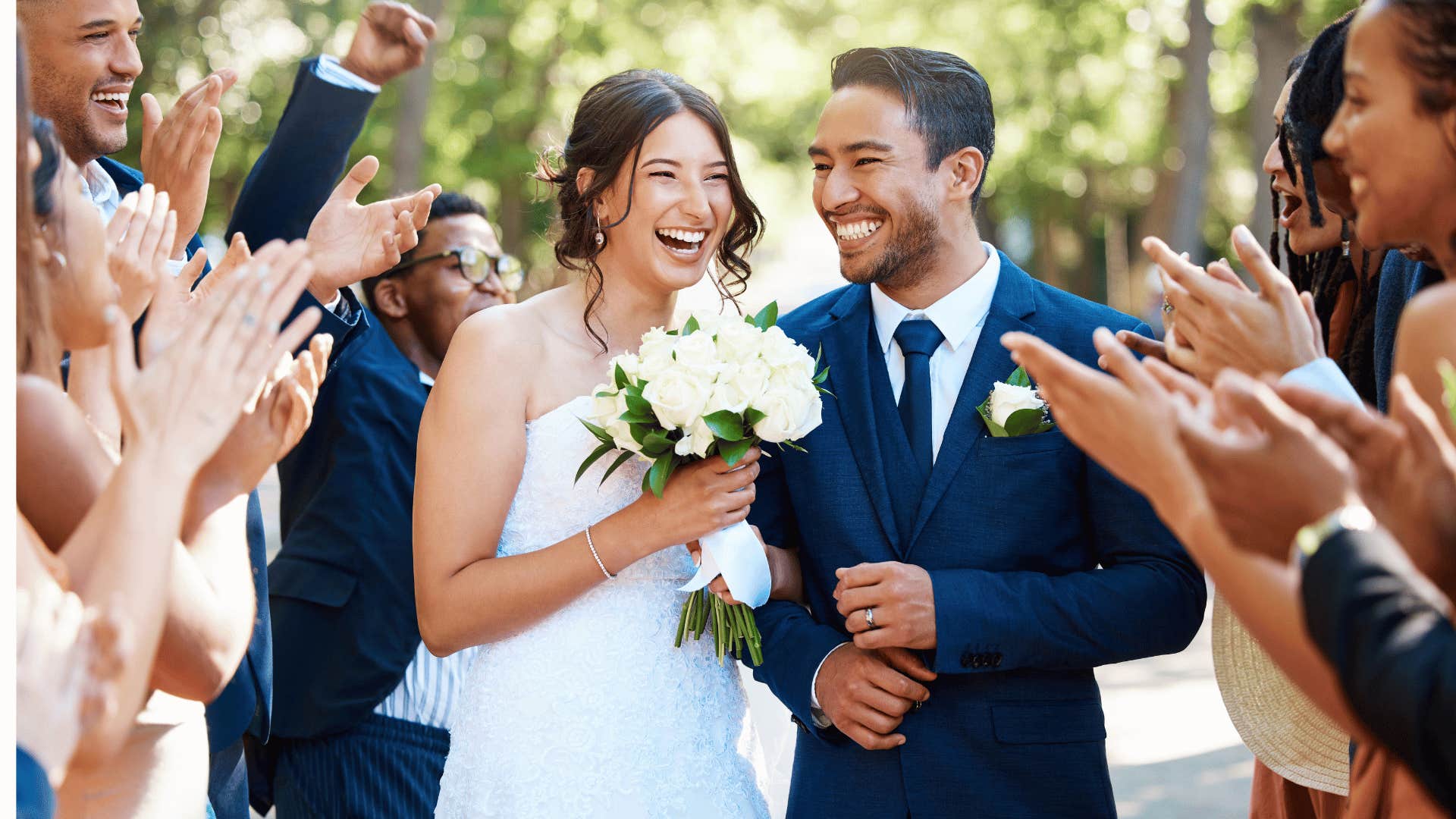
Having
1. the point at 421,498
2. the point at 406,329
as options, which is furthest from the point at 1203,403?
the point at 406,329

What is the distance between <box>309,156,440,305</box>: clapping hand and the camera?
12.6ft

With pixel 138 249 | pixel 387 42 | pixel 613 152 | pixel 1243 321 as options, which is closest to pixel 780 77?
pixel 387 42

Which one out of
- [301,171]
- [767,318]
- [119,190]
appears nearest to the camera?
[767,318]

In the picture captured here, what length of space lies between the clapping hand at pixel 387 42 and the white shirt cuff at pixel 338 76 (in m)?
0.04

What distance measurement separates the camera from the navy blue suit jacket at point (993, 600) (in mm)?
3230

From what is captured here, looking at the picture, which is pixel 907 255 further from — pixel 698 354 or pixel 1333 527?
pixel 1333 527

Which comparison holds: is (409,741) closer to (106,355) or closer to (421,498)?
(421,498)

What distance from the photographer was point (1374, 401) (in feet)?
10.6

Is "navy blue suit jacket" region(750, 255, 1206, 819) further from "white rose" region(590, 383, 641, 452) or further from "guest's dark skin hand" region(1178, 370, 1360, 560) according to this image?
"guest's dark skin hand" region(1178, 370, 1360, 560)

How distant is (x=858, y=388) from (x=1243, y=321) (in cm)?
123

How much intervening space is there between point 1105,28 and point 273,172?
63.0 ft

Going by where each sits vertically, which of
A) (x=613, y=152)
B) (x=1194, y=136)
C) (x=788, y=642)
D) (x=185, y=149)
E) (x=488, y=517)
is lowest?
(x=1194, y=136)

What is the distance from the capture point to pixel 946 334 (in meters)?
3.61

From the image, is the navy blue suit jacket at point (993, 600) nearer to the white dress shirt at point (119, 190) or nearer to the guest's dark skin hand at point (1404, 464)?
the guest's dark skin hand at point (1404, 464)
